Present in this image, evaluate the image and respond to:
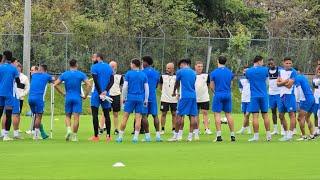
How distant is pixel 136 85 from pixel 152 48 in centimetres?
2658

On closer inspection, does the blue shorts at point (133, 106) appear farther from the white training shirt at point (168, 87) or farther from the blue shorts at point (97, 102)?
the white training shirt at point (168, 87)

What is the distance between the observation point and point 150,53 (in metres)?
49.9

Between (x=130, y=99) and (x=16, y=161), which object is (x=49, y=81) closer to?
(x=130, y=99)

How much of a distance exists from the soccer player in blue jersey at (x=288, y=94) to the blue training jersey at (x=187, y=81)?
2.57 metres

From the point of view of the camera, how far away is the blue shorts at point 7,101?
24.3 metres

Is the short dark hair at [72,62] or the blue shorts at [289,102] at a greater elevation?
the short dark hair at [72,62]

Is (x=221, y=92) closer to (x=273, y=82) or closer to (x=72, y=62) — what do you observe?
(x=273, y=82)

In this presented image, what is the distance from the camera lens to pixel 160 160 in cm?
1794

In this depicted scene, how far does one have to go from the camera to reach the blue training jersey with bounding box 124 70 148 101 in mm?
23438

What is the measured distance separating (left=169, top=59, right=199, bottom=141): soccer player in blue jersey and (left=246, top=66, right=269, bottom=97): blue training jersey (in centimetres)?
157

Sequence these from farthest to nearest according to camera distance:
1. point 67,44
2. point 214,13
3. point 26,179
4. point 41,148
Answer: point 214,13
point 67,44
point 41,148
point 26,179

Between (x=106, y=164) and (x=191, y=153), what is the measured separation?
10.6 feet

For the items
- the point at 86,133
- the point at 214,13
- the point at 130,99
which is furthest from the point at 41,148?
the point at 214,13

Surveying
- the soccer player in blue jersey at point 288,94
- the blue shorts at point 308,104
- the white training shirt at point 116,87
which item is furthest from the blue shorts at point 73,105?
the blue shorts at point 308,104
